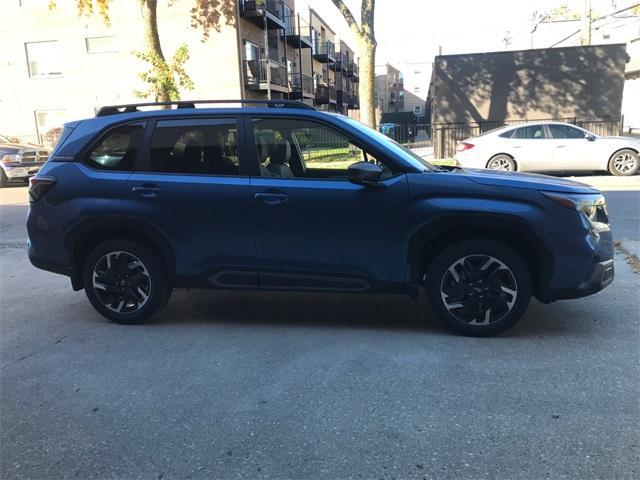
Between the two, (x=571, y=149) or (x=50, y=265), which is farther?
(x=571, y=149)

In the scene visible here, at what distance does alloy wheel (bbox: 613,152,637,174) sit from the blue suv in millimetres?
11108

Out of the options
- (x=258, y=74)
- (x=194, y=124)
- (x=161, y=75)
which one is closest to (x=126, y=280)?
(x=194, y=124)

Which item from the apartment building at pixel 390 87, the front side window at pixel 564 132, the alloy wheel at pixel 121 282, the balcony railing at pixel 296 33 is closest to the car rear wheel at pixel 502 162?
the front side window at pixel 564 132

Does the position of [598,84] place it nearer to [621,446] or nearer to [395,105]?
[621,446]

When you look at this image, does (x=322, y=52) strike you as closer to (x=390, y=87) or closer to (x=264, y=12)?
(x=264, y=12)

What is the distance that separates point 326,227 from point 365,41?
544 inches

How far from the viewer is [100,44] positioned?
26.0 m

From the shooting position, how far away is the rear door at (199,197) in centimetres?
440

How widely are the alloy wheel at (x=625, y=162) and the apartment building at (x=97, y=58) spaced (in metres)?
16.9

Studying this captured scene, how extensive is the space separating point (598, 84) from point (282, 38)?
20750 millimetres

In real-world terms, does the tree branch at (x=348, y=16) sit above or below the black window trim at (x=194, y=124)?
above

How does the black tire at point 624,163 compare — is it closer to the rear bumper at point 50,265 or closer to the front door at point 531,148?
the front door at point 531,148

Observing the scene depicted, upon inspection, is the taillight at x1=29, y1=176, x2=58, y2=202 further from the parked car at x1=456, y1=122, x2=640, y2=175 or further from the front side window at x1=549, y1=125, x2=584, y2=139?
the front side window at x1=549, y1=125, x2=584, y2=139

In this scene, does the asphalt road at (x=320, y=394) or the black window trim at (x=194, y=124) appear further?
the black window trim at (x=194, y=124)
